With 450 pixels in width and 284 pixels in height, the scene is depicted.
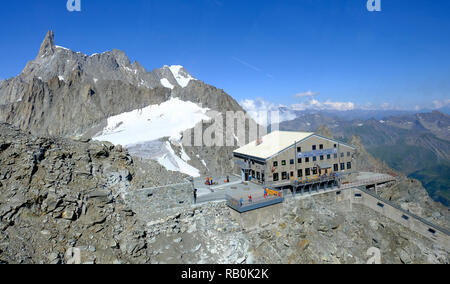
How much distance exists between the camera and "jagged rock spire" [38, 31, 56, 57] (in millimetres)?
182625

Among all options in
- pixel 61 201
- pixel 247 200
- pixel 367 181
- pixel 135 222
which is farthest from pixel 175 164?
pixel 367 181

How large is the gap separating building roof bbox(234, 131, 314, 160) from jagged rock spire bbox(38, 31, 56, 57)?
668 ft

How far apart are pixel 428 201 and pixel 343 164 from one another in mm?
18065

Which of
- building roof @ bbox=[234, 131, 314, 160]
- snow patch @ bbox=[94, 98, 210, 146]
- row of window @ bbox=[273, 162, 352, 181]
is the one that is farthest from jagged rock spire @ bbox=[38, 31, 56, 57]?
row of window @ bbox=[273, 162, 352, 181]

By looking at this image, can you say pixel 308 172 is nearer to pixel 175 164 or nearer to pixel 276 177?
pixel 276 177

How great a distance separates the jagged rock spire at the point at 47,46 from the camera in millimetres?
182625

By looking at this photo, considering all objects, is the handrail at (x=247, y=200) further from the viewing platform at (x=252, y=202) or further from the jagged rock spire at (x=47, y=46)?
the jagged rock spire at (x=47, y=46)

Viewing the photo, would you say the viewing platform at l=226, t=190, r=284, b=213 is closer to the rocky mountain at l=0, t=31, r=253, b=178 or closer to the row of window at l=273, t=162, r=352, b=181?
the row of window at l=273, t=162, r=352, b=181

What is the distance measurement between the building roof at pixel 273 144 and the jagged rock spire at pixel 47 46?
204 metres

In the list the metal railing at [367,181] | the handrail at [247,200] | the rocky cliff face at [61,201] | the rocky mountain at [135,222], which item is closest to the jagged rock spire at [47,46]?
the rocky mountain at [135,222]

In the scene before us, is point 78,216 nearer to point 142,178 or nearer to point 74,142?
point 142,178

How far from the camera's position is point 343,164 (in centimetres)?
3869

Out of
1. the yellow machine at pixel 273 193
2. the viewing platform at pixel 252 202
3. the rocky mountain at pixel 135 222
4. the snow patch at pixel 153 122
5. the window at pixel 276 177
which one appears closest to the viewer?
the rocky mountain at pixel 135 222
